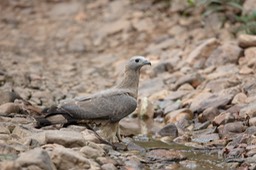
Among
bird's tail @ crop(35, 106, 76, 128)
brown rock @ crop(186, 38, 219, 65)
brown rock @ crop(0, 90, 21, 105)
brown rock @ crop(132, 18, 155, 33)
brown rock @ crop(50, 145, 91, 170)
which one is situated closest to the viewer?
brown rock @ crop(50, 145, 91, 170)

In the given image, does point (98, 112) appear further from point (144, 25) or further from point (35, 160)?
point (144, 25)

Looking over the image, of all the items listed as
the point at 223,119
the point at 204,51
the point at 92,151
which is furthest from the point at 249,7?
the point at 92,151

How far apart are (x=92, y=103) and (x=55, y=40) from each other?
8788 mm

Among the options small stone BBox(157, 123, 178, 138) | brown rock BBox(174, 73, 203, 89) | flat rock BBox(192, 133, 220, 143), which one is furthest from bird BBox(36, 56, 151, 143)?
brown rock BBox(174, 73, 203, 89)

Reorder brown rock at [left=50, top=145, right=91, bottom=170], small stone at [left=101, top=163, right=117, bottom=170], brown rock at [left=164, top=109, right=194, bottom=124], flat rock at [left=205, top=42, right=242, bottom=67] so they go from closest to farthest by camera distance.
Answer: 1. brown rock at [left=50, top=145, right=91, bottom=170]
2. small stone at [left=101, top=163, right=117, bottom=170]
3. brown rock at [left=164, top=109, right=194, bottom=124]
4. flat rock at [left=205, top=42, right=242, bottom=67]

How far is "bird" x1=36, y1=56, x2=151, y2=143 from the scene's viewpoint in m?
7.38

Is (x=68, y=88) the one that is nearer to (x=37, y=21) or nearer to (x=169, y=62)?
(x=169, y=62)

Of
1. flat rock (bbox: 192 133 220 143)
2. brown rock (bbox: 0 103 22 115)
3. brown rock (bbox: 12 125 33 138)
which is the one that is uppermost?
brown rock (bbox: 12 125 33 138)

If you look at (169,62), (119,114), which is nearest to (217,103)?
(119,114)

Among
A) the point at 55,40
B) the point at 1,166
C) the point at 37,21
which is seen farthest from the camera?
the point at 37,21

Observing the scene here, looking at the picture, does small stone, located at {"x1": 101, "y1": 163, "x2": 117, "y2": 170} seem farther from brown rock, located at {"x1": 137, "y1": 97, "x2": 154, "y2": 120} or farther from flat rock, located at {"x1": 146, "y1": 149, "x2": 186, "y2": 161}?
brown rock, located at {"x1": 137, "y1": 97, "x2": 154, "y2": 120}

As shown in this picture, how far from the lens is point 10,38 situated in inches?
648

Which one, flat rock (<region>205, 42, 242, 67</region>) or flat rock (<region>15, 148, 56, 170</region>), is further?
flat rock (<region>205, 42, 242, 67</region>)

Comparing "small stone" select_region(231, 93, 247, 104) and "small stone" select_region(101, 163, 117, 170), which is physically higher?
"small stone" select_region(231, 93, 247, 104)
